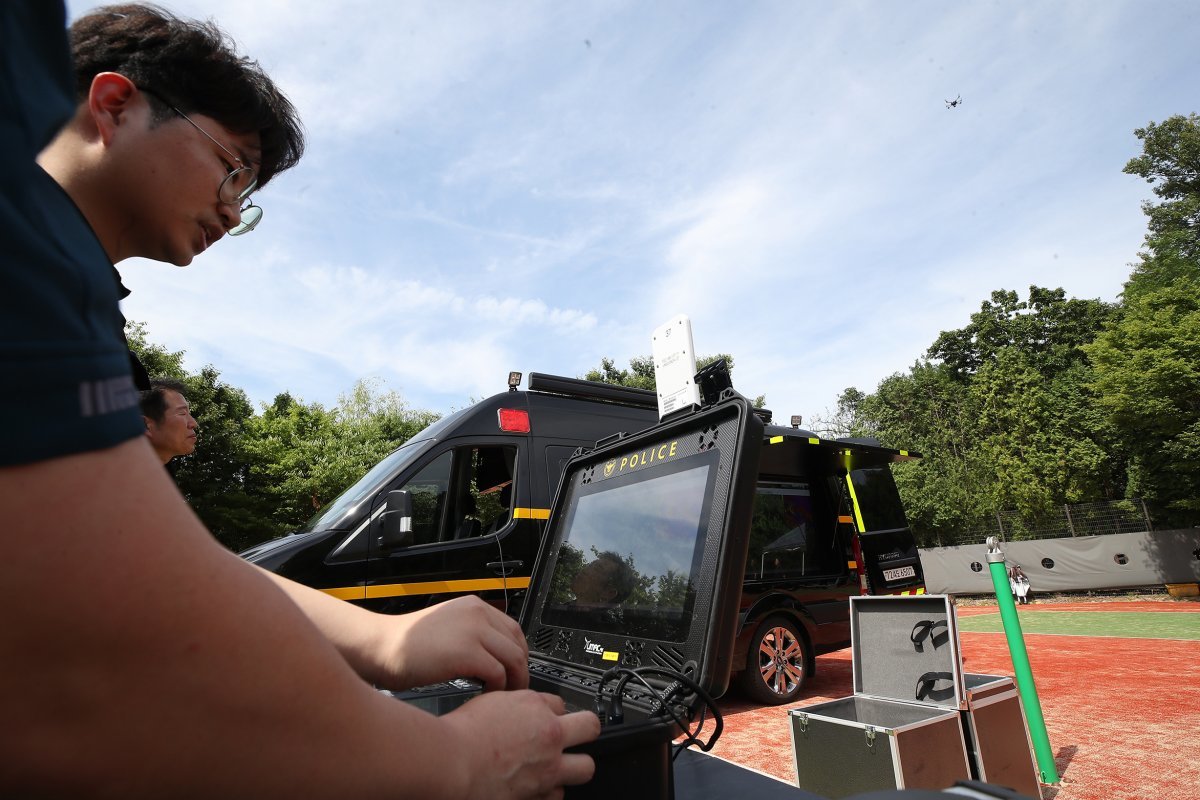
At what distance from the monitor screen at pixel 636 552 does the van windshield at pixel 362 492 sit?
451 centimetres

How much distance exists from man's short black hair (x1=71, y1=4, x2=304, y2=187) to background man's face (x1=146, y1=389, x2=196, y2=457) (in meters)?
1.94

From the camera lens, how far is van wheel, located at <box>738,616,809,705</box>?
6.60 meters

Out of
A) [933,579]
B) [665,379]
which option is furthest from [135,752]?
[933,579]

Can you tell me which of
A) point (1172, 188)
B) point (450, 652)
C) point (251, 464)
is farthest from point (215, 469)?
point (1172, 188)

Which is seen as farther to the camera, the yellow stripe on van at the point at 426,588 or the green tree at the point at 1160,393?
the green tree at the point at 1160,393

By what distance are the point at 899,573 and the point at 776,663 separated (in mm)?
2193

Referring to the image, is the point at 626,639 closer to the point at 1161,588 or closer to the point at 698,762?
the point at 698,762

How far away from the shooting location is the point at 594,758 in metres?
0.78

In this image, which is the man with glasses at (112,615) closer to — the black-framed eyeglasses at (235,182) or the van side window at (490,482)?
the black-framed eyeglasses at (235,182)

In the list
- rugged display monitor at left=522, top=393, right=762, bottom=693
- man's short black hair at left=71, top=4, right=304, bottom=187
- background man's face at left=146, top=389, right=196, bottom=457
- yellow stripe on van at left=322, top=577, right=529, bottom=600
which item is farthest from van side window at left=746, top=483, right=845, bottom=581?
man's short black hair at left=71, top=4, right=304, bottom=187

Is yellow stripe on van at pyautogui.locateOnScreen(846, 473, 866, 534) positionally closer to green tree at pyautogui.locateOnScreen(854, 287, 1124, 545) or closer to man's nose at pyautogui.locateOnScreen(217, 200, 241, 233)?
man's nose at pyautogui.locateOnScreen(217, 200, 241, 233)

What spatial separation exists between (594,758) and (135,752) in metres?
0.52

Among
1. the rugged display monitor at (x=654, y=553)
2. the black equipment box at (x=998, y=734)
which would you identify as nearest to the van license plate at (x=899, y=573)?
the black equipment box at (x=998, y=734)

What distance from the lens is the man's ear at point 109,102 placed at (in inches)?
39.8
